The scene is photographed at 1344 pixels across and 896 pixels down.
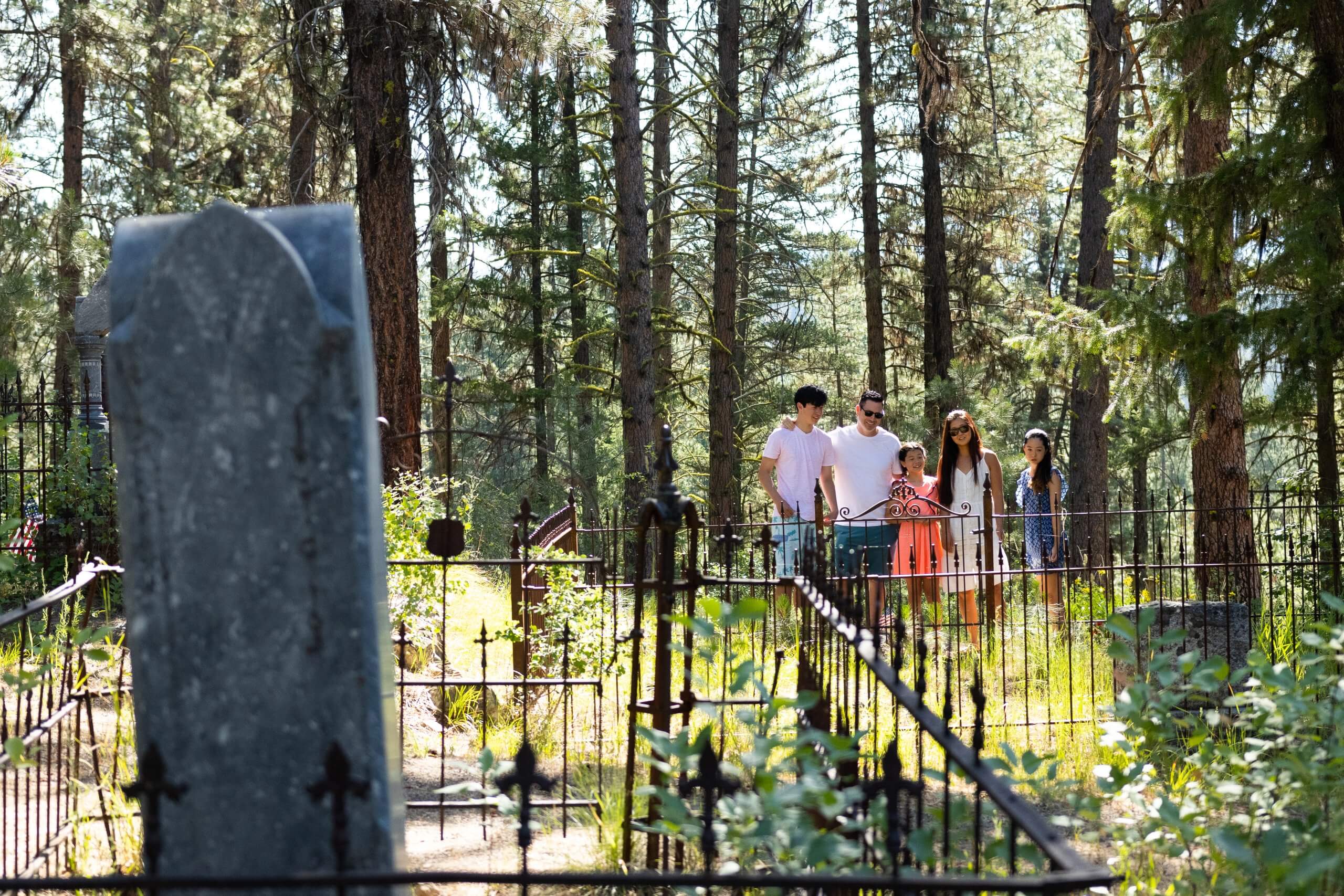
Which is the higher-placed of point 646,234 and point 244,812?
point 646,234

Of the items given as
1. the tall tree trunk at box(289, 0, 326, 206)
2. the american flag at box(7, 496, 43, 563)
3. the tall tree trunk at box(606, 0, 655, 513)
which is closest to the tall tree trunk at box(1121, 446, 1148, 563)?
the tall tree trunk at box(606, 0, 655, 513)

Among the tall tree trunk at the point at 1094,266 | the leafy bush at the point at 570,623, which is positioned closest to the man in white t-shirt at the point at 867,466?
the leafy bush at the point at 570,623

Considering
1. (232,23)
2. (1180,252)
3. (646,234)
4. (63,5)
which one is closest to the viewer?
(1180,252)

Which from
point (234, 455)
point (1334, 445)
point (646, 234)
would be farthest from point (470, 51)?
point (234, 455)

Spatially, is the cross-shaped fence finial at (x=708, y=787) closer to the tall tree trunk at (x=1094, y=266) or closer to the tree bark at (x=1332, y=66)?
the tree bark at (x=1332, y=66)

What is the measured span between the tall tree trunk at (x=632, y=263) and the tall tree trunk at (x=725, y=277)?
9.69ft

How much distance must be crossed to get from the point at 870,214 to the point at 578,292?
5145 millimetres

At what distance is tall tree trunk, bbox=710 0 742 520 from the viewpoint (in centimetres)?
1697

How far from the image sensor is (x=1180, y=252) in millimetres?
8469

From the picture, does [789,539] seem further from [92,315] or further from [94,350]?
[94,350]

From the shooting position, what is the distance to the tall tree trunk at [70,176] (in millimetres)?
14930

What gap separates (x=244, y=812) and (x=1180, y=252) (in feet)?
26.4

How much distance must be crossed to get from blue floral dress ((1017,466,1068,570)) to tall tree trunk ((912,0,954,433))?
7.59 metres

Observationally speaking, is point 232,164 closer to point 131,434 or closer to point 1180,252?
point 1180,252
